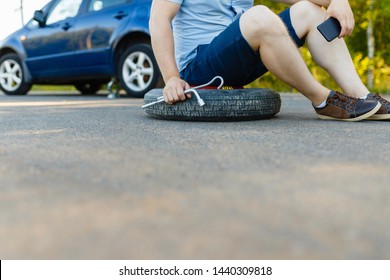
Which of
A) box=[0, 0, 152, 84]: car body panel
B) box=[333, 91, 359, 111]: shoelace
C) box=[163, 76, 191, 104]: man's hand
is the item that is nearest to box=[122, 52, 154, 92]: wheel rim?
box=[0, 0, 152, 84]: car body panel

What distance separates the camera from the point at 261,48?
98.5 inches

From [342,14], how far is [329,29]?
10 centimetres

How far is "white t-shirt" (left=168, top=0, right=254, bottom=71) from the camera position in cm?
273

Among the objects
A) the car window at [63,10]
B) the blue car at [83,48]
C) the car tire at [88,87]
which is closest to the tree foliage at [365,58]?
the car tire at [88,87]

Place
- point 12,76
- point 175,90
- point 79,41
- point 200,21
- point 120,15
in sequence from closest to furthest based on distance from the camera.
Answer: point 175,90 < point 200,21 < point 120,15 < point 79,41 < point 12,76

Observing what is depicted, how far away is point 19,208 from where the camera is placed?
1.06 meters

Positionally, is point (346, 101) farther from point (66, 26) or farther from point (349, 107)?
point (66, 26)

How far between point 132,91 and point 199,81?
8.86 feet

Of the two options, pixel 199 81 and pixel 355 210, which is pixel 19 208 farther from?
pixel 199 81

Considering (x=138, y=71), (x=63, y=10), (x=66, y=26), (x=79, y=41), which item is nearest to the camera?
(x=138, y=71)

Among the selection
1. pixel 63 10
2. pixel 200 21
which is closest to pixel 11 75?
pixel 63 10

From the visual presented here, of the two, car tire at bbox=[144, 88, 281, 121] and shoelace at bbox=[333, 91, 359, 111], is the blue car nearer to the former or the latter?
car tire at bbox=[144, 88, 281, 121]

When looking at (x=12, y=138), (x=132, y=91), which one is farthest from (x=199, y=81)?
(x=132, y=91)

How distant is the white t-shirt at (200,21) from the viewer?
2734 millimetres
